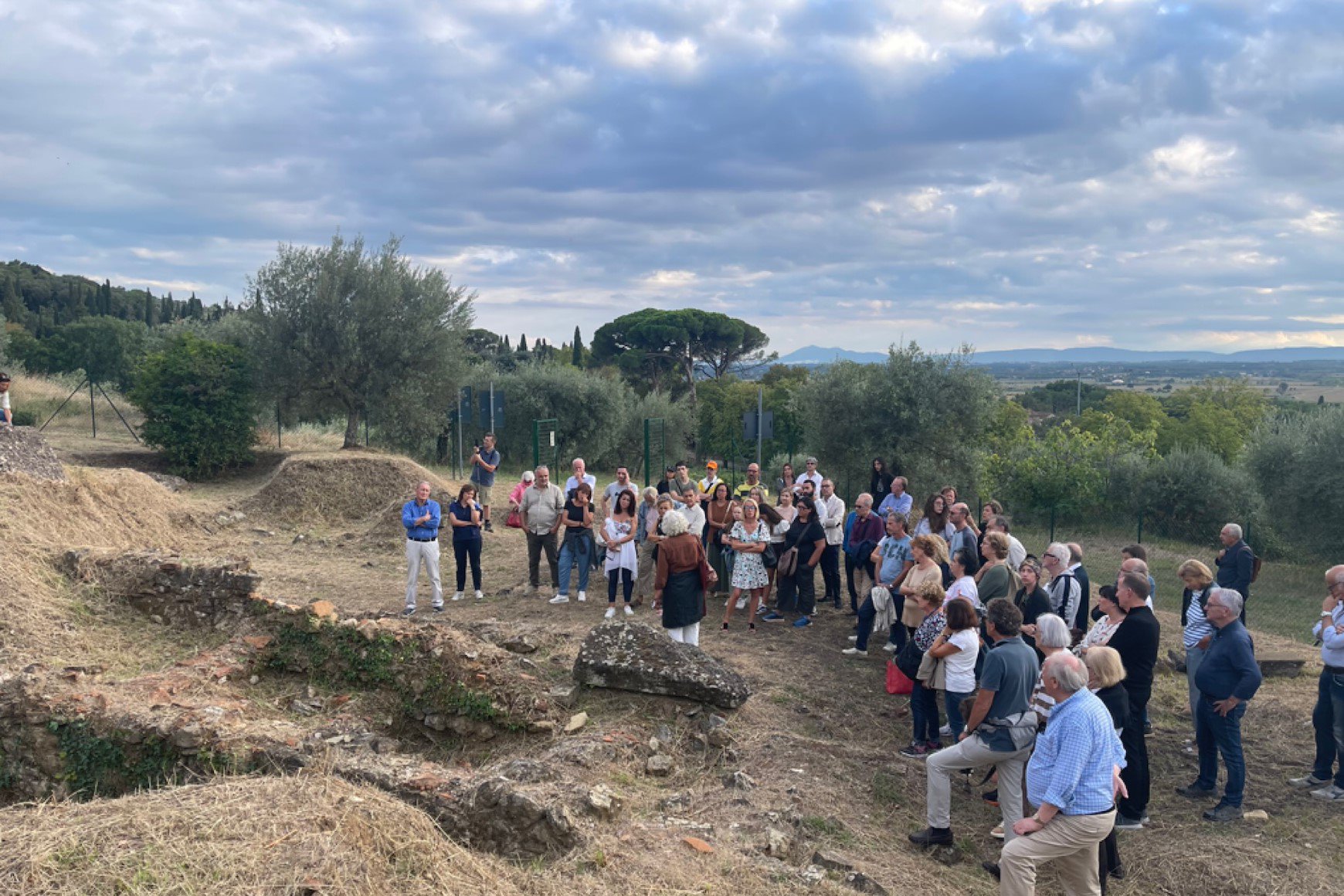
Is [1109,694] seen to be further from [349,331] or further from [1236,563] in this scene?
[349,331]

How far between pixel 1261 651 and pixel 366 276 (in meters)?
21.0

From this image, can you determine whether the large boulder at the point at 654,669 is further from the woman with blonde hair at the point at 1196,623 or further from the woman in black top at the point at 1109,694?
the woman with blonde hair at the point at 1196,623

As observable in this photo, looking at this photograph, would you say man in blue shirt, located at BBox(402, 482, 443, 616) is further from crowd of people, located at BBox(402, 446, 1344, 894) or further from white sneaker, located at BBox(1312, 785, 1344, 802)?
white sneaker, located at BBox(1312, 785, 1344, 802)

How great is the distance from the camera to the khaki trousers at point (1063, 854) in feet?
15.0

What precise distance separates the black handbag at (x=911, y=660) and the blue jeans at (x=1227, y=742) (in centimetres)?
207

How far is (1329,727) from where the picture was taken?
6.97 m

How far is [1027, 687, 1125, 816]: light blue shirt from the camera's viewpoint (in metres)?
4.54

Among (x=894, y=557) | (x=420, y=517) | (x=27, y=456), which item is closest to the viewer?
(x=894, y=557)

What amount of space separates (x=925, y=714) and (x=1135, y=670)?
5.33ft

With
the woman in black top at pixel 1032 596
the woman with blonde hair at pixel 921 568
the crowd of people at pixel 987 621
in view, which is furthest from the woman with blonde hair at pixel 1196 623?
the woman with blonde hair at pixel 921 568

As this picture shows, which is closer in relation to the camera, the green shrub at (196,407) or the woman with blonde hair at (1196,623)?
the woman with blonde hair at (1196,623)

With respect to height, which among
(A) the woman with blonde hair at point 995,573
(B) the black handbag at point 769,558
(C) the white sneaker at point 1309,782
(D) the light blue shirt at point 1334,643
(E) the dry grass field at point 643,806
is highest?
(A) the woman with blonde hair at point 995,573

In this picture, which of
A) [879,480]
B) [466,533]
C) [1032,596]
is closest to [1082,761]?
[1032,596]

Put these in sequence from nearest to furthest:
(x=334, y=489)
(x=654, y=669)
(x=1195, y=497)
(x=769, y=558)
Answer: (x=654, y=669), (x=769, y=558), (x=334, y=489), (x=1195, y=497)
